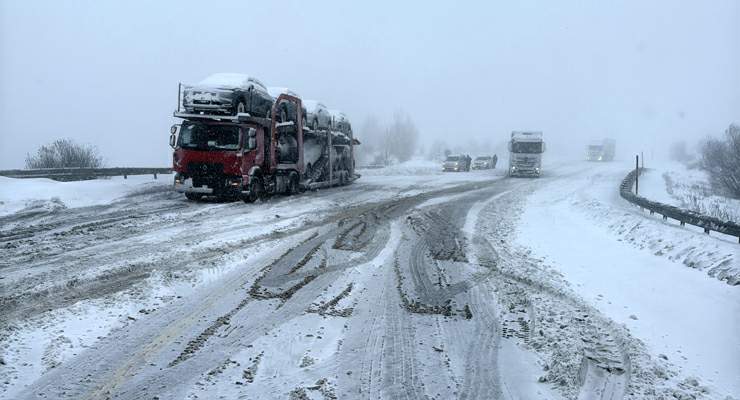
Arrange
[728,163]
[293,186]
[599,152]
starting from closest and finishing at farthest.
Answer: [293,186], [728,163], [599,152]

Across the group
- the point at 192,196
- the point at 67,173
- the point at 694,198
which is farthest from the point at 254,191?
the point at 694,198

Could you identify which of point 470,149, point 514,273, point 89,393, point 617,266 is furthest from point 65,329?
point 470,149

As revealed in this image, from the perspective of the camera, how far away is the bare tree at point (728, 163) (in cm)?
3012

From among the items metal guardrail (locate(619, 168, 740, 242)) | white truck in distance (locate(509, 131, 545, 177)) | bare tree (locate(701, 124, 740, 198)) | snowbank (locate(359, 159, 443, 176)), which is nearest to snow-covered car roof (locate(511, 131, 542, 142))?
white truck in distance (locate(509, 131, 545, 177))

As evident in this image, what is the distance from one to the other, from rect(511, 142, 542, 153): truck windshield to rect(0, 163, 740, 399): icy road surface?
2461cm

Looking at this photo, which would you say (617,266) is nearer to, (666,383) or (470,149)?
(666,383)

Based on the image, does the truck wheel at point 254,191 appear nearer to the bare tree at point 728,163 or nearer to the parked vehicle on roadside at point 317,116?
the parked vehicle on roadside at point 317,116

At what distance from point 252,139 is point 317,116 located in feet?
20.9

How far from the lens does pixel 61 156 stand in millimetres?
29219

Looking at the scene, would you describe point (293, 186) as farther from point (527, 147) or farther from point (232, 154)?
point (527, 147)

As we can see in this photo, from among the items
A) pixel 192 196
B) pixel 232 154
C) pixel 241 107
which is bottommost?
pixel 192 196

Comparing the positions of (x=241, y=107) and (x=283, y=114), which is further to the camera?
(x=283, y=114)

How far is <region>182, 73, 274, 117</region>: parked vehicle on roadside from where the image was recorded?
598 inches

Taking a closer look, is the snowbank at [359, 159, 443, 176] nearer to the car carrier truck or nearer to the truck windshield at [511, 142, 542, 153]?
the truck windshield at [511, 142, 542, 153]
